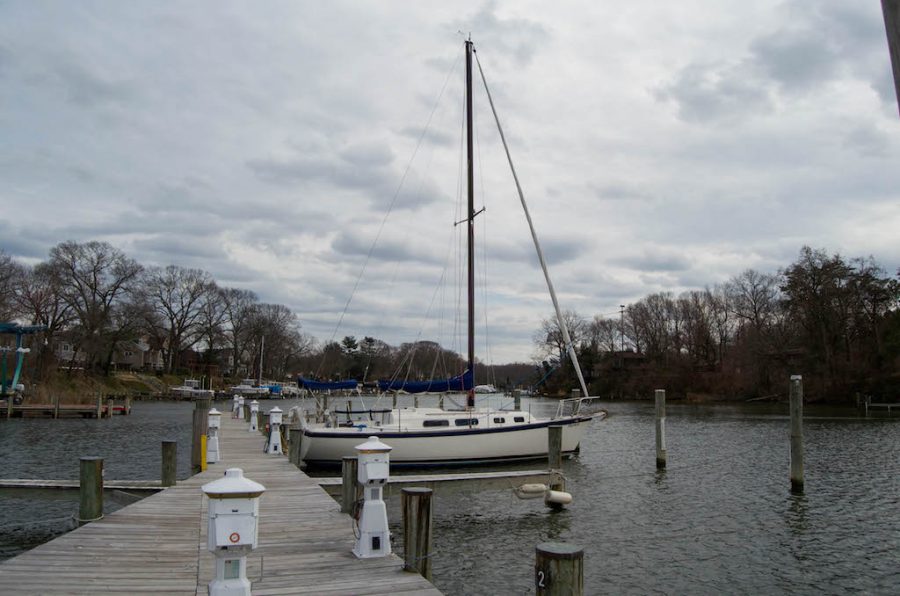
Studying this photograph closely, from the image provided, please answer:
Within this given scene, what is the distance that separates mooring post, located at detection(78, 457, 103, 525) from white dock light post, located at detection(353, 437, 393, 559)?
5.35 meters

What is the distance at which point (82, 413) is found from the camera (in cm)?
4950

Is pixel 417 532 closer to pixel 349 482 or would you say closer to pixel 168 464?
pixel 349 482

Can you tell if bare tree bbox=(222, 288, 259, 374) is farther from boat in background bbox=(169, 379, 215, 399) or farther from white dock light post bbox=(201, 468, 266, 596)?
white dock light post bbox=(201, 468, 266, 596)

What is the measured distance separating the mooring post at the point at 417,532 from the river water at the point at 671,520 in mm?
3871

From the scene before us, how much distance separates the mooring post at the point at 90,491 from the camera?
10.6 meters

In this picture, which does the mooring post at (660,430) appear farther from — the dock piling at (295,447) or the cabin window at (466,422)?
the dock piling at (295,447)

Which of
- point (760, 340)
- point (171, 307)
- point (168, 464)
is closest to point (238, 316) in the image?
point (171, 307)

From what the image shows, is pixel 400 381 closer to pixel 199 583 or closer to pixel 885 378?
pixel 199 583

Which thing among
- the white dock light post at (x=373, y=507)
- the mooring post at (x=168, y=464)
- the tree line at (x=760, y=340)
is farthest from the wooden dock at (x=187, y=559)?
the tree line at (x=760, y=340)

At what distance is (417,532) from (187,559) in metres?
2.84

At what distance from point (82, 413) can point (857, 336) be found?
Result: 78.6 m

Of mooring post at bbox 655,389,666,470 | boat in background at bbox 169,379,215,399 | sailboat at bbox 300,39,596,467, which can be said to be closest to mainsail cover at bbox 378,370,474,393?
sailboat at bbox 300,39,596,467

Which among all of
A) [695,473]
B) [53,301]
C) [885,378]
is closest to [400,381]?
[695,473]

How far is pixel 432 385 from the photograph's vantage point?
976 inches
